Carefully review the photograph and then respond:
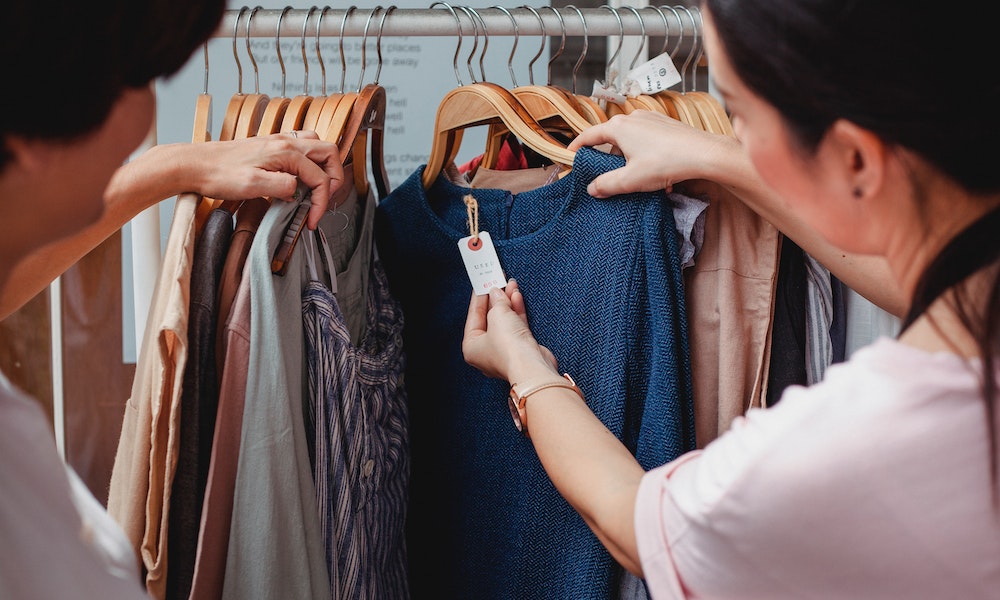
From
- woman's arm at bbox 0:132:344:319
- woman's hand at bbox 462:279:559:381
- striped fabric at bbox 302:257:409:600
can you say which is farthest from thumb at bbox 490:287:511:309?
woman's arm at bbox 0:132:344:319

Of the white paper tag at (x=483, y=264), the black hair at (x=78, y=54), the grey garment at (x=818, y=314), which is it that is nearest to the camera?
the black hair at (x=78, y=54)

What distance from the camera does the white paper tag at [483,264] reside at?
1133 millimetres

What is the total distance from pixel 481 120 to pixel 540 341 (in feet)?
1.08

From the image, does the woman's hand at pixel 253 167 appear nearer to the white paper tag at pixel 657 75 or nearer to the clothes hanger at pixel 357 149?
the clothes hanger at pixel 357 149

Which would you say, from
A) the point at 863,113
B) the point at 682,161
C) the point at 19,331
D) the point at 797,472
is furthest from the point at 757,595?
the point at 19,331

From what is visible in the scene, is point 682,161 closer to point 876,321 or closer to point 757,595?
point 876,321

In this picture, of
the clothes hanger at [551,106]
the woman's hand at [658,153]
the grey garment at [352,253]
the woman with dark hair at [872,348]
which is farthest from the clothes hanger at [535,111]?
the woman with dark hair at [872,348]

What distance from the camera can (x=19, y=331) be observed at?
57.2 inches

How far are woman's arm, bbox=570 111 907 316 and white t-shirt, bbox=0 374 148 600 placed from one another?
64 centimetres

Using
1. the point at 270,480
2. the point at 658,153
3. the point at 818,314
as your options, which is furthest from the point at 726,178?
the point at 270,480

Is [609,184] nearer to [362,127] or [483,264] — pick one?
[483,264]

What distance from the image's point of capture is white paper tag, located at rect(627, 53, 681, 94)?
1.15 metres

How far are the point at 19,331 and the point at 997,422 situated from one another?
1.45 meters

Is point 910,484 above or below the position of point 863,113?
below
